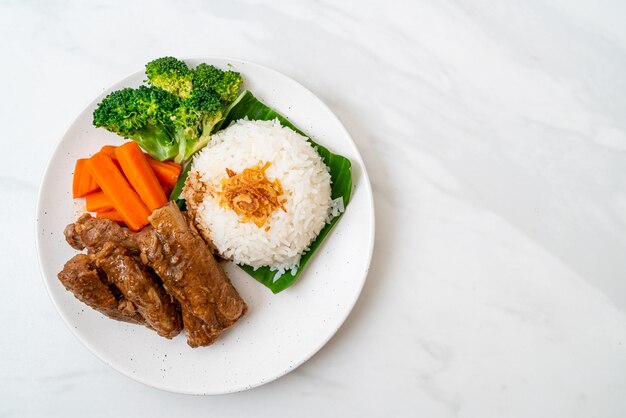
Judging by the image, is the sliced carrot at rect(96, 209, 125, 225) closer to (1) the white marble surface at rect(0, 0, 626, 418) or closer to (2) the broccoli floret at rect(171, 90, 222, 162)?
(2) the broccoli floret at rect(171, 90, 222, 162)

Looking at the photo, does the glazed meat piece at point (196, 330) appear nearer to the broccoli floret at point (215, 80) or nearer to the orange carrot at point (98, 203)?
the orange carrot at point (98, 203)

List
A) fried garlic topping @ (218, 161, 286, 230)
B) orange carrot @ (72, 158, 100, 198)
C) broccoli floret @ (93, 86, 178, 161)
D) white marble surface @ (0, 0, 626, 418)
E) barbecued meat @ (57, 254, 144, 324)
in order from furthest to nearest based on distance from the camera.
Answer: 1. white marble surface @ (0, 0, 626, 418)
2. orange carrot @ (72, 158, 100, 198)
3. broccoli floret @ (93, 86, 178, 161)
4. fried garlic topping @ (218, 161, 286, 230)
5. barbecued meat @ (57, 254, 144, 324)

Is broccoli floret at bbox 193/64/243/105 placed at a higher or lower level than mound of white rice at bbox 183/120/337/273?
higher

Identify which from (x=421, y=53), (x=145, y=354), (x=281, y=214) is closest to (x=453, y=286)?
(x=281, y=214)

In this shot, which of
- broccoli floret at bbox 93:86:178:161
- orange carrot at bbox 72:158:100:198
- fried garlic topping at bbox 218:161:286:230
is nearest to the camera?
fried garlic topping at bbox 218:161:286:230

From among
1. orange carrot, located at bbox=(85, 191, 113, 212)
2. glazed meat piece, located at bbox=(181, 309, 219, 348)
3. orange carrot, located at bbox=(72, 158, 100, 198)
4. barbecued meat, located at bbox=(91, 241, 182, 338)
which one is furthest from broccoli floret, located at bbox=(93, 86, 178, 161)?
glazed meat piece, located at bbox=(181, 309, 219, 348)

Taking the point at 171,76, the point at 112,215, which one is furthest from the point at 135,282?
the point at 171,76

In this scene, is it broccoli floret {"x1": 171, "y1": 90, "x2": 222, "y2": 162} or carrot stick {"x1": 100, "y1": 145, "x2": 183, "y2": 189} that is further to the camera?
carrot stick {"x1": 100, "y1": 145, "x2": 183, "y2": 189}

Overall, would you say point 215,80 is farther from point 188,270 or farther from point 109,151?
point 188,270
